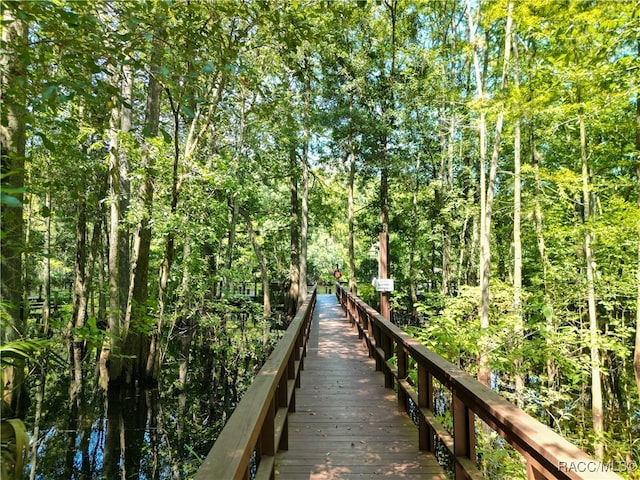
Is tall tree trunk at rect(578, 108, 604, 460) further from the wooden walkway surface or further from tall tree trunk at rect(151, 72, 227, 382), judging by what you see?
tall tree trunk at rect(151, 72, 227, 382)

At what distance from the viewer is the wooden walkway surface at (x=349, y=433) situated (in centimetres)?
296

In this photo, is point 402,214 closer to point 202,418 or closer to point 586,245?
point 586,245

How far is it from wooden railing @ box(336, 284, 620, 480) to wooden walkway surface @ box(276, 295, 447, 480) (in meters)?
0.27

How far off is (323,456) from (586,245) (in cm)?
874

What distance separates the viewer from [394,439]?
353 centimetres

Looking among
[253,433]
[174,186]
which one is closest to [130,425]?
[174,186]

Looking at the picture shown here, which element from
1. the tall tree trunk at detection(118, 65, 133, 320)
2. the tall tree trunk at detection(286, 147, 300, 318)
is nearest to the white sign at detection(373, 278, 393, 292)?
the tall tree trunk at detection(118, 65, 133, 320)

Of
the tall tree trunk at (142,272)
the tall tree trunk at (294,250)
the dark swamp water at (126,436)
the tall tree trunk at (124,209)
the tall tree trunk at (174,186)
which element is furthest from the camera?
the tall tree trunk at (294,250)

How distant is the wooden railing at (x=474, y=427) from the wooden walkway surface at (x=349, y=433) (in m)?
0.27

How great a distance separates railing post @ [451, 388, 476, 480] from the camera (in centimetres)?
237

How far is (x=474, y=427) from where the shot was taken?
7.48 ft

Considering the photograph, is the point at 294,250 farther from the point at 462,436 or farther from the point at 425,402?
the point at 462,436

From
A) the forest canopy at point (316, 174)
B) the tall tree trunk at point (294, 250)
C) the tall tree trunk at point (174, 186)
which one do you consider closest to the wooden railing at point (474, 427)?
the forest canopy at point (316, 174)

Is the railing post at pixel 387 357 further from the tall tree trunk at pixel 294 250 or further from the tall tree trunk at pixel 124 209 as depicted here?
the tall tree trunk at pixel 294 250
